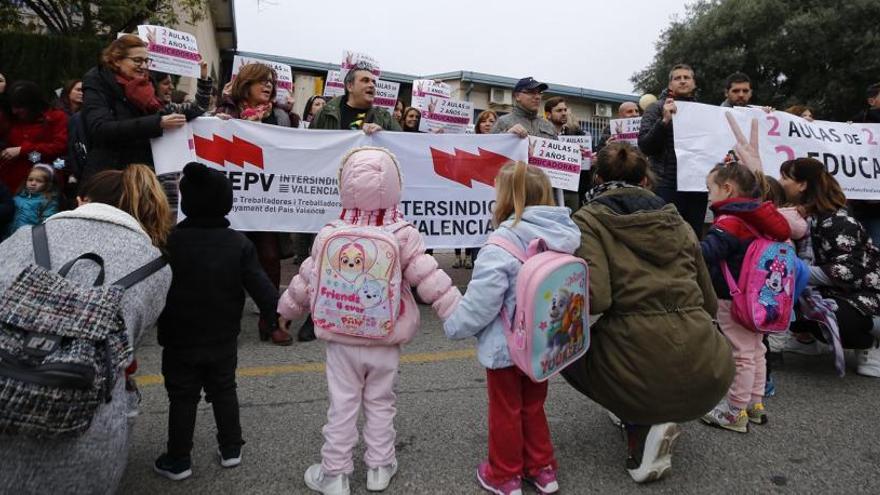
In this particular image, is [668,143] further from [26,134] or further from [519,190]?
[26,134]

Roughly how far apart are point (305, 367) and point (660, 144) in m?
3.70

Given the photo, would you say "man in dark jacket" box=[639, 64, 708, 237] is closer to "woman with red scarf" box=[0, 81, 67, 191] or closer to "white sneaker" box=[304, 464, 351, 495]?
"white sneaker" box=[304, 464, 351, 495]

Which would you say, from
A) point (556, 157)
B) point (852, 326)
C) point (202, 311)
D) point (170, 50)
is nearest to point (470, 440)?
point (202, 311)

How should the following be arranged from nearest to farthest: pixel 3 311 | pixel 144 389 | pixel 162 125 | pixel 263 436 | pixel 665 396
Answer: pixel 3 311 → pixel 665 396 → pixel 263 436 → pixel 144 389 → pixel 162 125

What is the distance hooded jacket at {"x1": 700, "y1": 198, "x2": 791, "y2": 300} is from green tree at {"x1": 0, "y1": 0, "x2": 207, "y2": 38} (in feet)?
29.8

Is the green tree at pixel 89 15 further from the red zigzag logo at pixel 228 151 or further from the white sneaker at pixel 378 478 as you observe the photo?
the white sneaker at pixel 378 478

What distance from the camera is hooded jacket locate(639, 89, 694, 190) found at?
5359 millimetres

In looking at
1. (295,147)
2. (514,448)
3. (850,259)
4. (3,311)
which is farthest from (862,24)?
(3,311)

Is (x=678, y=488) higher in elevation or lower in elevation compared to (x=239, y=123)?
lower

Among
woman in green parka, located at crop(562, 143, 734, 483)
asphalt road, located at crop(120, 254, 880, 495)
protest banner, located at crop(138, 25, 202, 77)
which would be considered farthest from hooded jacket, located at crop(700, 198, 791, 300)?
protest banner, located at crop(138, 25, 202, 77)

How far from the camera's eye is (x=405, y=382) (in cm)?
372

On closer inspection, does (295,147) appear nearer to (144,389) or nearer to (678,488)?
(144,389)

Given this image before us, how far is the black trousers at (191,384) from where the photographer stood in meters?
2.51

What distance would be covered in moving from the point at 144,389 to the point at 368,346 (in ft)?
5.70
